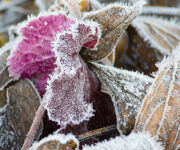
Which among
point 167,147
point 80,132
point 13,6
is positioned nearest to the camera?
point 167,147

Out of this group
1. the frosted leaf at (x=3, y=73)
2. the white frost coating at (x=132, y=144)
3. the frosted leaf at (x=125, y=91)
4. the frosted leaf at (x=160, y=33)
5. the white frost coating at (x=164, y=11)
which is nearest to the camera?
the white frost coating at (x=132, y=144)

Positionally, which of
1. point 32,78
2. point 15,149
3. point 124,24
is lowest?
point 15,149

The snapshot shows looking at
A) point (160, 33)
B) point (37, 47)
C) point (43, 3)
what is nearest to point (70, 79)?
point (37, 47)

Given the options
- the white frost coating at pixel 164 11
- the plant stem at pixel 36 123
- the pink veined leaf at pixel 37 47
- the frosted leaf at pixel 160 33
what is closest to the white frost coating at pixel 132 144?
the plant stem at pixel 36 123

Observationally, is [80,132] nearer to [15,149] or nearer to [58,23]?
[15,149]

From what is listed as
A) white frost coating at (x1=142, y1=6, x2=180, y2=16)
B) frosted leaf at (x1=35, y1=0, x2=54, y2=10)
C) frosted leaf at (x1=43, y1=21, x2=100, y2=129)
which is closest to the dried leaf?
frosted leaf at (x1=43, y1=21, x2=100, y2=129)

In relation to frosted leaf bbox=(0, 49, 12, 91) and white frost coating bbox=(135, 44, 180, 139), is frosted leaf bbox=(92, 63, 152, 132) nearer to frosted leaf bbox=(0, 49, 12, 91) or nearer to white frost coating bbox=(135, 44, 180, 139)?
white frost coating bbox=(135, 44, 180, 139)

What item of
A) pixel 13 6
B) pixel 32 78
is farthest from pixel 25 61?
pixel 13 6

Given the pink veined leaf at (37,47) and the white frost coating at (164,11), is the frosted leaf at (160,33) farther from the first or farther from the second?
the pink veined leaf at (37,47)
